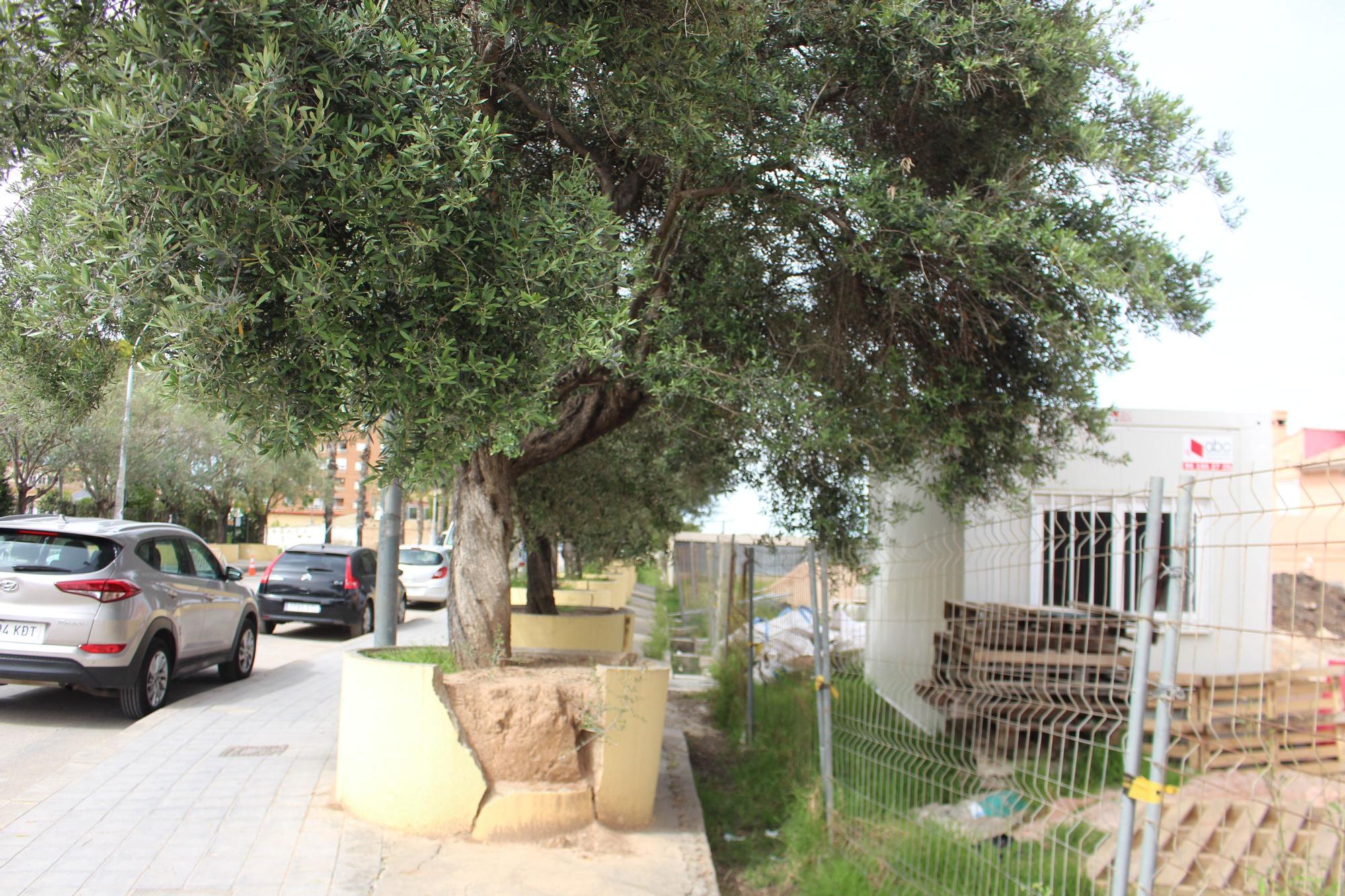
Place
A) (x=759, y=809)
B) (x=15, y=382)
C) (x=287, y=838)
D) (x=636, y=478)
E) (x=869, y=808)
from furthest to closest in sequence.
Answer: (x=636, y=478) < (x=759, y=809) < (x=15, y=382) < (x=869, y=808) < (x=287, y=838)

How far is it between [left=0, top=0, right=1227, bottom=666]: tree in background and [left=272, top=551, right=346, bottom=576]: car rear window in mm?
10285

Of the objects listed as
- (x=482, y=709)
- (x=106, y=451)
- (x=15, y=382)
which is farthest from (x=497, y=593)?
(x=106, y=451)

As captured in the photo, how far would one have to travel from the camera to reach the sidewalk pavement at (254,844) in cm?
478

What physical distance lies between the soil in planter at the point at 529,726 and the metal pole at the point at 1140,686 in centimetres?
332

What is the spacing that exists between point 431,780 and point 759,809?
128 inches

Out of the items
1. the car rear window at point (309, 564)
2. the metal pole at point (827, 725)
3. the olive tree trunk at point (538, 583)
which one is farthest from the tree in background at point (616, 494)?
the car rear window at point (309, 564)

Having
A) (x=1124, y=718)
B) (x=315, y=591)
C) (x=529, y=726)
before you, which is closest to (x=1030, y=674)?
(x=529, y=726)

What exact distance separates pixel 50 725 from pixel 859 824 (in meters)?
6.71

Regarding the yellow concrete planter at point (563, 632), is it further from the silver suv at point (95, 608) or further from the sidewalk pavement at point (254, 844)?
the sidewalk pavement at point (254, 844)

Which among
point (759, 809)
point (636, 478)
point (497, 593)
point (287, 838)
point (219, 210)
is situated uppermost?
point (219, 210)

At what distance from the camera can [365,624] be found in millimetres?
17078

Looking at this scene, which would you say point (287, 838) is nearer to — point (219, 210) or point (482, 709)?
point (482, 709)

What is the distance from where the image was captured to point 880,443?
6.98 meters

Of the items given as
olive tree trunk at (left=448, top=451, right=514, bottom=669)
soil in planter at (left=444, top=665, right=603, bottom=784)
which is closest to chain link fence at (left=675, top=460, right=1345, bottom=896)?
soil in planter at (left=444, top=665, right=603, bottom=784)
